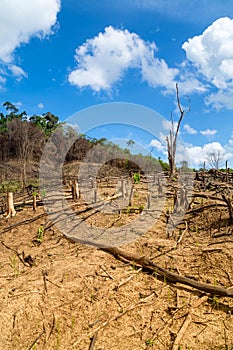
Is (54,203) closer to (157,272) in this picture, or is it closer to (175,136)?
(157,272)

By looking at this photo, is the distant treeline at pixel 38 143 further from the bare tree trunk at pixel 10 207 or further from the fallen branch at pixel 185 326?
the fallen branch at pixel 185 326

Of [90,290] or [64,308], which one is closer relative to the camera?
[64,308]

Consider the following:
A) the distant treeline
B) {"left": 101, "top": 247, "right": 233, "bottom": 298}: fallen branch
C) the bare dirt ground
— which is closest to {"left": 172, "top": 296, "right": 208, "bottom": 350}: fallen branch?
the bare dirt ground

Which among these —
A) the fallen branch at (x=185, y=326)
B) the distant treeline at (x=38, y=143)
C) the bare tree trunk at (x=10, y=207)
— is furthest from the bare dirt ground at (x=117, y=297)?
the distant treeline at (x=38, y=143)

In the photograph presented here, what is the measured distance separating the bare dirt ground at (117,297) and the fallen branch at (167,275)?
0.23 feet

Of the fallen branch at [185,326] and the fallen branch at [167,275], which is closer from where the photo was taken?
the fallen branch at [185,326]

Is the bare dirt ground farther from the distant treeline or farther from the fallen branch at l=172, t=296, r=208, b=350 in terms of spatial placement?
the distant treeline

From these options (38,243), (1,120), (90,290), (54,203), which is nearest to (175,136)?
(54,203)

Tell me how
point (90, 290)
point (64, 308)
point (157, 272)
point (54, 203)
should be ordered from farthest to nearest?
1. point (54, 203)
2. point (157, 272)
3. point (90, 290)
4. point (64, 308)

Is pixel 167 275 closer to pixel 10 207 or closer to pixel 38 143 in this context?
pixel 10 207

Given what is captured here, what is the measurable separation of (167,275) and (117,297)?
82 cm

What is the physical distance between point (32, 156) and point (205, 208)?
24548 millimetres

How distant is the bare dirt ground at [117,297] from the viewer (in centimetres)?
296

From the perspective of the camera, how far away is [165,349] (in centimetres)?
278
